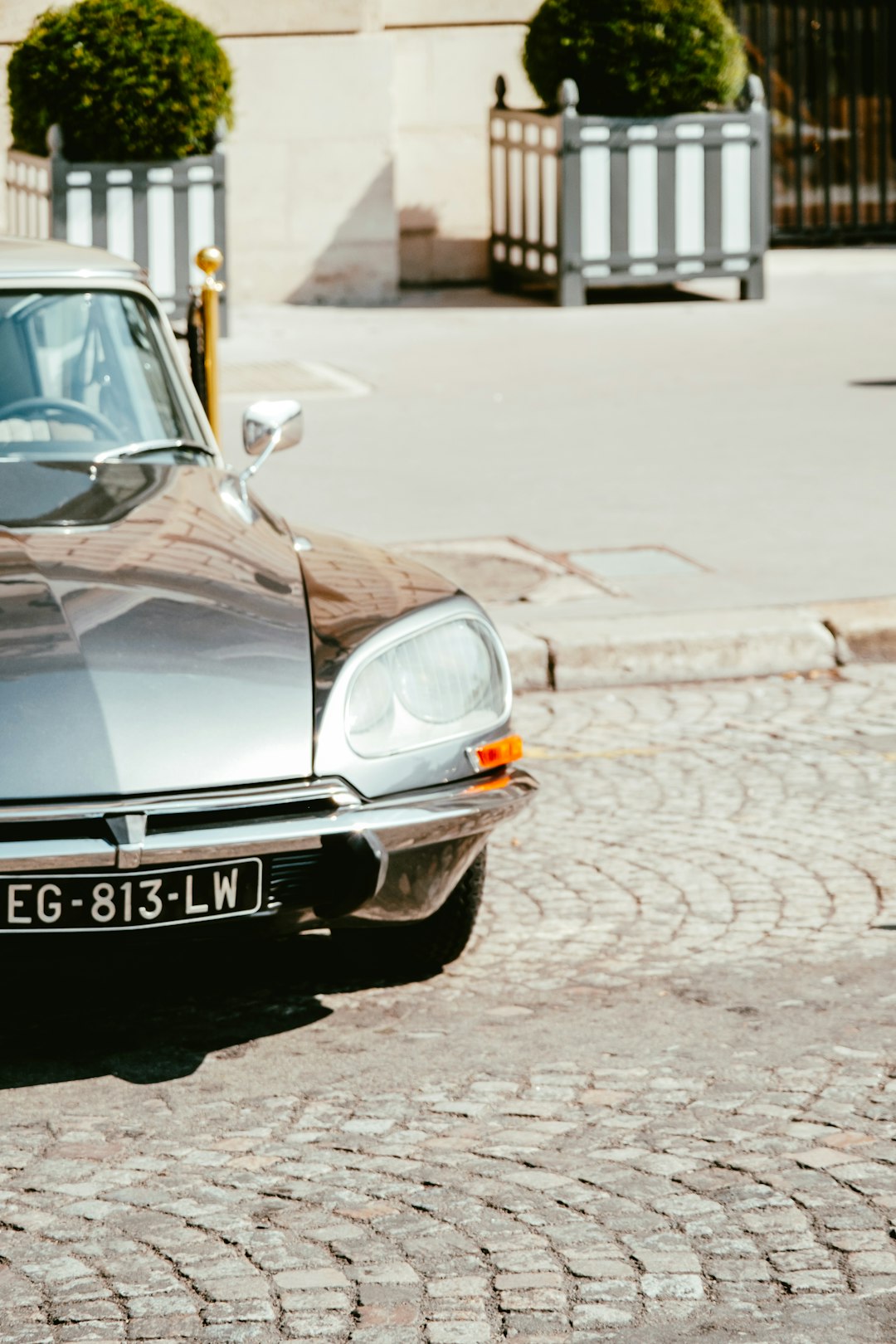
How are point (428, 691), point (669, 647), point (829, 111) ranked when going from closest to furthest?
point (428, 691), point (669, 647), point (829, 111)

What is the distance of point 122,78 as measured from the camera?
13852 mm

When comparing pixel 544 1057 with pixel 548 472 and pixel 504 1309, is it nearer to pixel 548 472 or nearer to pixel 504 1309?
pixel 504 1309

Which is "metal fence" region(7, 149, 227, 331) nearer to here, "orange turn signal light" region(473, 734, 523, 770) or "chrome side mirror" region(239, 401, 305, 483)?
"chrome side mirror" region(239, 401, 305, 483)

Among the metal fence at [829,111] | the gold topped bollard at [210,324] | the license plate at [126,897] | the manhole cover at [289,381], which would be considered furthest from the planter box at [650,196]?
the license plate at [126,897]

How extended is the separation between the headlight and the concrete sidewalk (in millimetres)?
2725

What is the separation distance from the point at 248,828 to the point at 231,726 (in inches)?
8.0

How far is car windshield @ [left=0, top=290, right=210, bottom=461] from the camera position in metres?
5.09

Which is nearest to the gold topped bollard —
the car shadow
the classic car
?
the classic car

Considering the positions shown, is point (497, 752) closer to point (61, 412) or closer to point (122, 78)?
point (61, 412)

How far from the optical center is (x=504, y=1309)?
305 centimetres

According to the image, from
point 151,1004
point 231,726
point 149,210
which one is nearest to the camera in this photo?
point 231,726

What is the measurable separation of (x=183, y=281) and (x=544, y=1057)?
1093 centimetres

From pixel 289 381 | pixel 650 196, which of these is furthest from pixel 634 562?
pixel 650 196

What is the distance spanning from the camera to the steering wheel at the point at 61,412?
510cm
